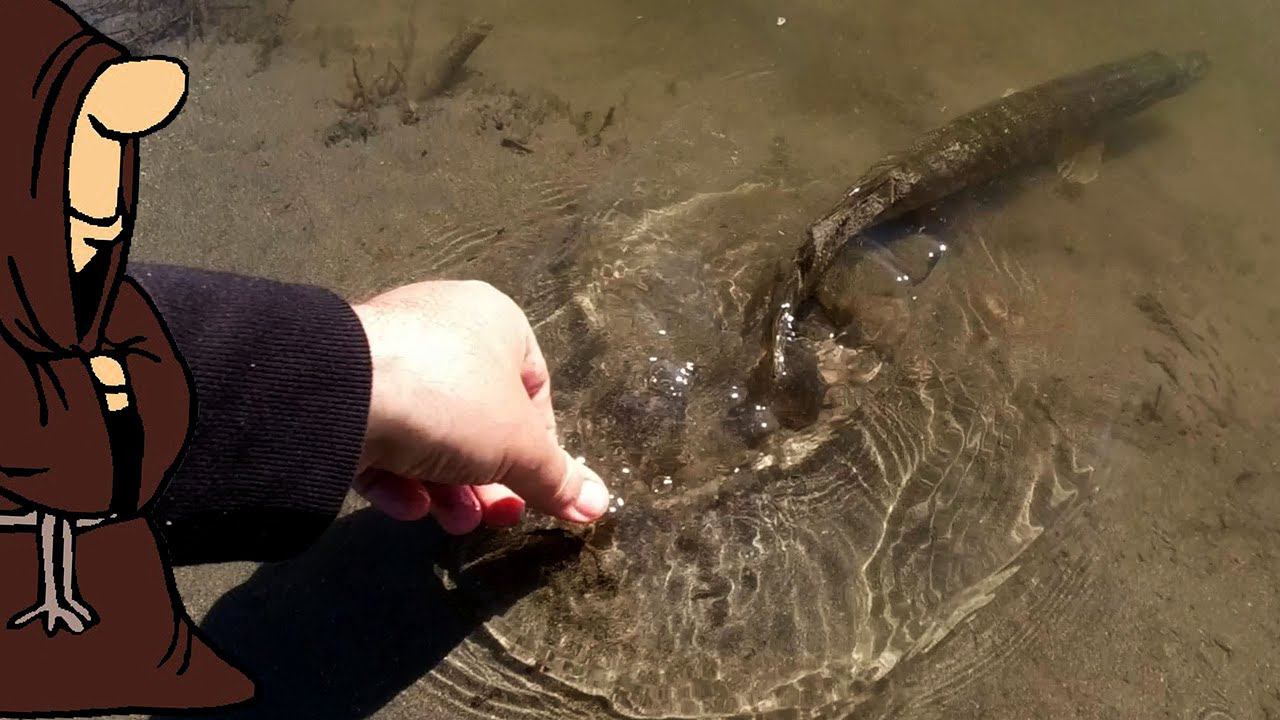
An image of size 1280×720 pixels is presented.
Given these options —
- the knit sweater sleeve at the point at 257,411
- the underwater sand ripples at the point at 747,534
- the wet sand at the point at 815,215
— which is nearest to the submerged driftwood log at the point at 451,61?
the wet sand at the point at 815,215

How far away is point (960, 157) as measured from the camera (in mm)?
4207

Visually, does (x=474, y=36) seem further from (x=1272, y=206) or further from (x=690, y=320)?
(x=1272, y=206)

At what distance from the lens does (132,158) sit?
1.48m

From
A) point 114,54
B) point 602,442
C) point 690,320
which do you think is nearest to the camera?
point 114,54

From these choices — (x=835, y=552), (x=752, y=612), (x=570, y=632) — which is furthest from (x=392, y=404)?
(x=835, y=552)

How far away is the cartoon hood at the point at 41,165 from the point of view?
135 centimetres

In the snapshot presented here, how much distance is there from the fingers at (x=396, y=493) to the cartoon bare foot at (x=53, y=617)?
876 mm

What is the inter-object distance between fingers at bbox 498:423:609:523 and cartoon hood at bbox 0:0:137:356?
1.08 meters

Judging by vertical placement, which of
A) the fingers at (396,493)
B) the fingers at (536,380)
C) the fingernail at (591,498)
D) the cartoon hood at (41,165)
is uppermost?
the cartoon hood at (41,165)

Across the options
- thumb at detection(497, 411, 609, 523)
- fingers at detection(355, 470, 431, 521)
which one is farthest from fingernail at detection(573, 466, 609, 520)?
fingers at detection(355, 470, 431, 521)

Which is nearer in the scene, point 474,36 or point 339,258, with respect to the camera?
point 339,258

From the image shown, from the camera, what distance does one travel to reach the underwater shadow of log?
2.54 metres

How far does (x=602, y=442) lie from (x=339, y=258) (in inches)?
55.3

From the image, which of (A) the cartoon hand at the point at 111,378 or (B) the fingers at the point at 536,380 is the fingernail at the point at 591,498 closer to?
(B) the fingers at the point at 536,380
